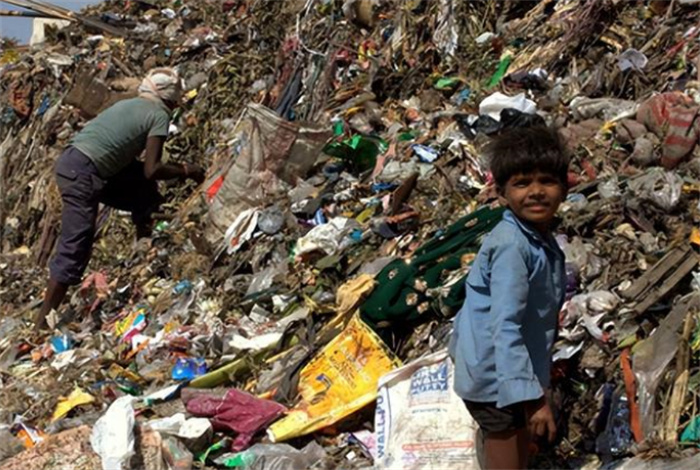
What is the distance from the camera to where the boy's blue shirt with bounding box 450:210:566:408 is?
2857 millimetres

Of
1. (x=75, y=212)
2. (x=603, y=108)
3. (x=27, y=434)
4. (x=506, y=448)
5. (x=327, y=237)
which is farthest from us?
(x=75, y=212)

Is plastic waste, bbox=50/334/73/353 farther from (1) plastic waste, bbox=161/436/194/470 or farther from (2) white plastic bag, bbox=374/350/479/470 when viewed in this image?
(2) white plastic bag, bbox=374/350/479/470

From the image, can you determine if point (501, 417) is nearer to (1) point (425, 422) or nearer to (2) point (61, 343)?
(1) point (425, 422)

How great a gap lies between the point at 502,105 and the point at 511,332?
11.1 ft

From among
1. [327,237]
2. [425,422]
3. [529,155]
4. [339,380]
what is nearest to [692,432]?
[425,422]

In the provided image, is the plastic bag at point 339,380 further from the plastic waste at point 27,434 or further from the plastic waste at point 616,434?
the plastic waste at point 27,434

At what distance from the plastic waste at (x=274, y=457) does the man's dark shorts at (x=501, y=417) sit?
1.31m

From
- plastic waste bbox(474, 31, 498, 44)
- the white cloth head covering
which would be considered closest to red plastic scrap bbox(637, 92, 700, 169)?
plastic waste bbox(474, 31, 498, 44)

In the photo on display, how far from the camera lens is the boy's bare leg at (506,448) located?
9.73 feet

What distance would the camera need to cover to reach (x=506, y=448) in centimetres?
297

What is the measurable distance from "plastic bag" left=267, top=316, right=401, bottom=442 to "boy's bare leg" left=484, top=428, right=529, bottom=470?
4.27 feet

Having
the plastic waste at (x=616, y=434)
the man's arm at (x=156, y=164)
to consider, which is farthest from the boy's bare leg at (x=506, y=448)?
the man's arm at (x=156, y=164)

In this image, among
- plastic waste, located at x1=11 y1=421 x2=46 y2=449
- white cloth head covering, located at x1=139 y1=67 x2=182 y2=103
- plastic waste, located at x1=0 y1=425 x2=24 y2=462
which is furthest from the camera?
white cloth head covering, located at x1=139 y1=67 x2=182 y2=103

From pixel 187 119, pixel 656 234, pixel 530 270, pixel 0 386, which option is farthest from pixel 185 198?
pixel 530 270
